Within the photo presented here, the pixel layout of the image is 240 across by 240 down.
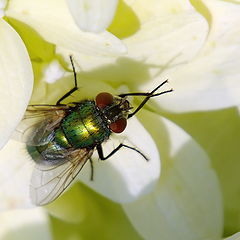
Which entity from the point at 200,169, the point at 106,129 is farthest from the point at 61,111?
the point at 200,169

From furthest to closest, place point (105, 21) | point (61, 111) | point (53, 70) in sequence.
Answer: point (61, 111)
point (53, 70)
point (105, 21)

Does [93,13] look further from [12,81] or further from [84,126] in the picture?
[84,126]

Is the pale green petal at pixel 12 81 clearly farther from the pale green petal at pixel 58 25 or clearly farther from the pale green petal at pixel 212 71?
the pale green petal at pixel 212 71

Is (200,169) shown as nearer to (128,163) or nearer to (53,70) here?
(128,163)

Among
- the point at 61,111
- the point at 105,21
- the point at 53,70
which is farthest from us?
the point at 61,111

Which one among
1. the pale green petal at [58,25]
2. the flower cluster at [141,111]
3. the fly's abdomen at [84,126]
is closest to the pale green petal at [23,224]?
the flower cluster at [141,111]

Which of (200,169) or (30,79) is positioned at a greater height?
(30,79)
